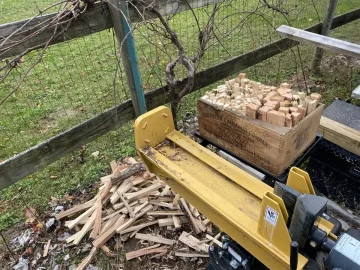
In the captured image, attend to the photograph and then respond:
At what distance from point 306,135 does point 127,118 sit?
1.99 m

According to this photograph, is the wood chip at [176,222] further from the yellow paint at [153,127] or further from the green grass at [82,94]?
the green grass at [82,94]

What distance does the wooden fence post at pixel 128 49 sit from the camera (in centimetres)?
282

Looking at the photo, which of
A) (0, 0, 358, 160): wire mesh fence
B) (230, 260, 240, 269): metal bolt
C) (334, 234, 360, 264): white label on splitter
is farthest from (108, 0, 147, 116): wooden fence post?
(334, 234, 360, 264): white label on splitter

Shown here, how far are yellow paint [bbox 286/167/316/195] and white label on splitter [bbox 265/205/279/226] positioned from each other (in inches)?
9.1

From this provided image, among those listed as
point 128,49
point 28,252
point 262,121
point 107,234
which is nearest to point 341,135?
point 262,121

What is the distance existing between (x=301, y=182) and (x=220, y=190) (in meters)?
0.56

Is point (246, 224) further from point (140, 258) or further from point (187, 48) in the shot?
point (187, 48)

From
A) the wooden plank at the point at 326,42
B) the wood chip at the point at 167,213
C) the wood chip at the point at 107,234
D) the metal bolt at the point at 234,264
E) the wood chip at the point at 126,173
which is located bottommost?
the wood chip at the point at 167,213

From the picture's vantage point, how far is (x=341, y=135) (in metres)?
3.00

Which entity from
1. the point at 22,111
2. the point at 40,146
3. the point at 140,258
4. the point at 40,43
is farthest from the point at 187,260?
the point at 22,111

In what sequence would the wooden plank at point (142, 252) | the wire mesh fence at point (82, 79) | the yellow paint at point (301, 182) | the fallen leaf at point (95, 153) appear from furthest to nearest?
1. the wire mesh fence at point (82, 79)
2. the fallen leaf at point (95, 153)
3. the wooden plank at point (142, 252)
4. the yellow paint at point (301, 182)

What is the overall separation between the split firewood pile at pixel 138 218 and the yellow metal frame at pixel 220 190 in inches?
34.6

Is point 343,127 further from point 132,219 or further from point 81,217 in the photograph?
point 81,217

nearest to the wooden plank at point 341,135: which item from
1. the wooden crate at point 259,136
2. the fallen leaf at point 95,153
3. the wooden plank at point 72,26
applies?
the wooden crate at point 259,136
